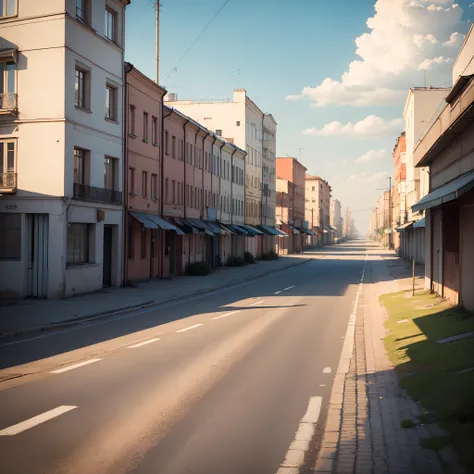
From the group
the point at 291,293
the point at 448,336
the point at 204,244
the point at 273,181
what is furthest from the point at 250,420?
the point at 273,181

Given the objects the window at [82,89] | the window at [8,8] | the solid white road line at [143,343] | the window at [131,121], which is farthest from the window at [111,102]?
the solid white road line at [143,343]

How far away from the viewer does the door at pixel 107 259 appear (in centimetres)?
2983

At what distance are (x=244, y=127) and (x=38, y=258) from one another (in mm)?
45151

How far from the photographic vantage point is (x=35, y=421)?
7.54 metres

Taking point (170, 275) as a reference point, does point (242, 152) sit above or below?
above

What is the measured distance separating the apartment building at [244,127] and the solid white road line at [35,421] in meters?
55.8

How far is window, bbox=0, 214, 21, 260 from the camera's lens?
80.5ft

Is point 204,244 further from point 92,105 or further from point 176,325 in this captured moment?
point 176,325

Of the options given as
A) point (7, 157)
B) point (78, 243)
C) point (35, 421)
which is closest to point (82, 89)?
point (7, 157)

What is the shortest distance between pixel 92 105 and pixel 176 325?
1345 centimetres

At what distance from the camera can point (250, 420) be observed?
305 inches

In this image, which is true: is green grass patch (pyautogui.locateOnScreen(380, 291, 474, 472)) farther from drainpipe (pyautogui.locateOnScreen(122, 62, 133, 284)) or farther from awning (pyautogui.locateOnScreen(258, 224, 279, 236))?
awning (pyautogui.locateOnScreen(258, 224, 279, 236))

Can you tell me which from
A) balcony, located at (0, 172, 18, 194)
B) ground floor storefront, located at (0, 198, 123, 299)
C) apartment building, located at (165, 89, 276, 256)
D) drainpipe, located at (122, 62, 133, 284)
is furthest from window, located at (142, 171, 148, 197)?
apartment building, located at (165, 89, 276, 256)

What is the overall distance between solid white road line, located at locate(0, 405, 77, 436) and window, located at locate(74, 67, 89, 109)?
65.2ft
